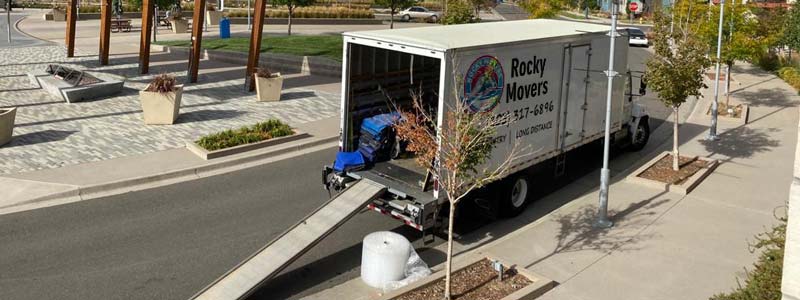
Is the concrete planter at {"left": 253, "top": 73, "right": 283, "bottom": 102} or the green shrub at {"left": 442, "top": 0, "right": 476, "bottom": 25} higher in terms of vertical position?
the green shrub at {"left": 442, "top": 0, "right": 476, "bottom": 25}

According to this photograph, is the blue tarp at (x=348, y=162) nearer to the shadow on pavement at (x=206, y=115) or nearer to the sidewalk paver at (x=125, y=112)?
the sidewalk paver at (x=125, y=112)

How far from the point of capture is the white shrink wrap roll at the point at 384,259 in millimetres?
9797

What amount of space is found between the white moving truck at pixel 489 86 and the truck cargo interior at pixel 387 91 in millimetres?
20

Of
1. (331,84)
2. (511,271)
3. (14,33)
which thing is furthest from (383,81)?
(14,33)

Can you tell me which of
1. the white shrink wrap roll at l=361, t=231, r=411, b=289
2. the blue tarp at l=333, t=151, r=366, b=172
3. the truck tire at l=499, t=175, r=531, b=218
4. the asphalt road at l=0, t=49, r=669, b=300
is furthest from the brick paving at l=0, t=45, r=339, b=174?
the white shrink wrap roll at l=361, t=231, r=411, b=289

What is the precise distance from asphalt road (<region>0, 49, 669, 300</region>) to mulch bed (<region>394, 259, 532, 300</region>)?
1425mm

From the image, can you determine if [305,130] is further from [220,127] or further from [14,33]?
[14,33]

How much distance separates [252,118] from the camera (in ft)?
67.7

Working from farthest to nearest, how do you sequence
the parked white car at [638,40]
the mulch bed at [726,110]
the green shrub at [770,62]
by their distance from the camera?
the parked white car at [638,40] < the green shrub at [770,62] < the mulch bed at [726,110]

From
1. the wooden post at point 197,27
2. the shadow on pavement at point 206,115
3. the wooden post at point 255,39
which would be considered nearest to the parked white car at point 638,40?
the wooden post at point 255,39

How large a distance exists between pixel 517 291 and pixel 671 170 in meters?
7.71

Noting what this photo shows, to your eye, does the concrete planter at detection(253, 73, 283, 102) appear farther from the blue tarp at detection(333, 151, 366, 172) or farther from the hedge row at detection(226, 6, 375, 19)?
the hedge row at detection(226, 6, 375, 19)

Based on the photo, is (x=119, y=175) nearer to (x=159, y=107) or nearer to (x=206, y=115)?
(x=159, y=107)

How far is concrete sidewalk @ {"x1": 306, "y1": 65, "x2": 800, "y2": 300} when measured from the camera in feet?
33.3
